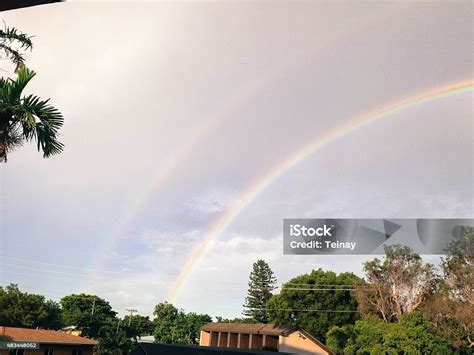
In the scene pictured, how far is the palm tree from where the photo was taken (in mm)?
6625

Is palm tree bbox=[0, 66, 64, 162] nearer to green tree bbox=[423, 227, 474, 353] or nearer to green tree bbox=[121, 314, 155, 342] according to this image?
green tree bbox=[423, 227, 474, 353]

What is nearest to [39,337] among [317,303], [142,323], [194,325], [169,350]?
[169,350]

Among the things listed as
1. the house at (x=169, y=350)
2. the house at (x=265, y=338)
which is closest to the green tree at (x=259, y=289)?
the house at (x=265, y=338)

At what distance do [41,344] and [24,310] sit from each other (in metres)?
13.6

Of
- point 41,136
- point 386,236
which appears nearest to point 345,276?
point 386,236

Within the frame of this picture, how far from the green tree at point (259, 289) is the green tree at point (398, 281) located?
31.9 metres

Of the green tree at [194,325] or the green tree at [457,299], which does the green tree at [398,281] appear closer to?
the green tree at [457,299]

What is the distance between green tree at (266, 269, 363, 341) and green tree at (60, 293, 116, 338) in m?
21.1

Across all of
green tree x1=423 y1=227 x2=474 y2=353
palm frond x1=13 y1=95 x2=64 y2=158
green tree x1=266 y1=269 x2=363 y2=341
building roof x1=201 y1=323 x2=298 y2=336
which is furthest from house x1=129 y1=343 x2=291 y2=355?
green tree x1=266 y1=269 x2=363 y2=341

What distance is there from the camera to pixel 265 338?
40.2 m

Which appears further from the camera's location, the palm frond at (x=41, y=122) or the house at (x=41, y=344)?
the house at (x=41, y=344)

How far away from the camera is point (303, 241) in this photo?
55000 mm

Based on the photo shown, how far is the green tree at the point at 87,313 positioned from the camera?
49375 mm

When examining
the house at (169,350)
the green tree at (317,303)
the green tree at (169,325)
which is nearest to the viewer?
the house at (169,350)
